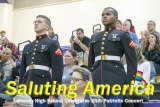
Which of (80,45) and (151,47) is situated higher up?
(151,47)

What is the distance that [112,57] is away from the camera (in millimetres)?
3510

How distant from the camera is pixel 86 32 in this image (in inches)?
411

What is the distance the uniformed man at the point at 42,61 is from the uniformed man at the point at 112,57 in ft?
1.14

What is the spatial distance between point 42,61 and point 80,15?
7106 mm

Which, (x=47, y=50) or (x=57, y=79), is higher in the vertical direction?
(x=47, y=50)

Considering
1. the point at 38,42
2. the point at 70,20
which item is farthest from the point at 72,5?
the point at 38,42

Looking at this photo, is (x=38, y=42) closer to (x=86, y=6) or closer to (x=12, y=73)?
(x=12, y=73)

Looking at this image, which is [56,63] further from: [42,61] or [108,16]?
[108,16]

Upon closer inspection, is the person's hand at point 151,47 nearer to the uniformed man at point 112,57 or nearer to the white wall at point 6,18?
the uniformed man at point 112,57

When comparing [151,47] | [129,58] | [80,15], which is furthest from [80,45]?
[80,15]

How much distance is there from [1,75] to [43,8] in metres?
5.96

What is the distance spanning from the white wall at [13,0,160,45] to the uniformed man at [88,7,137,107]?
544 centimetres

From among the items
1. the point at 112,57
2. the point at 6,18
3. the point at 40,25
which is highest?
the point at 40,25

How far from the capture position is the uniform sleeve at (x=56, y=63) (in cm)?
365
